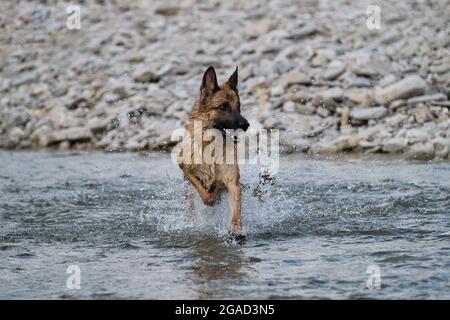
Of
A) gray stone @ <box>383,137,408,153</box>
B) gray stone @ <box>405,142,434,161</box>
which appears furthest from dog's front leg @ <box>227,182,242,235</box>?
gray stone @ <box>383,137,408,153</box>

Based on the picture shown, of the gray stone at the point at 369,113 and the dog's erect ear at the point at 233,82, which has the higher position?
the dog's erect ear at the point at 233,82

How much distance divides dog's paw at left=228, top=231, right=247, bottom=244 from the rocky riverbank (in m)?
4.90

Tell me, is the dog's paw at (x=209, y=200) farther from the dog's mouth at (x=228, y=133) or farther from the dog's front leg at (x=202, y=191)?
the dog's mouth at (x=228, y=133)

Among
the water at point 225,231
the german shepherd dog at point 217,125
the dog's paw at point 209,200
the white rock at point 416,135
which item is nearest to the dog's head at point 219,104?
the german shepherd dog at point 217,125

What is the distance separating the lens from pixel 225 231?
794 centimetres

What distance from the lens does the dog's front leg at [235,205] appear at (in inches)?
299

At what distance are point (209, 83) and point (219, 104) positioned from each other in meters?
0.22

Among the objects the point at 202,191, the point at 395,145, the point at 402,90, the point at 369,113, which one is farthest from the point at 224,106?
the point at 402,90

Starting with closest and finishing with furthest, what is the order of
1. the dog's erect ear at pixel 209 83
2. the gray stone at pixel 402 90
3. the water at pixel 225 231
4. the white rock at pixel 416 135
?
the water at pixel 225 231, the dog's erect ear at pixel 209 83, the white rock at pixel 416 135, the gray stone at pixel 402 90

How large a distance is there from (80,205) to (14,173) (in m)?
2.85

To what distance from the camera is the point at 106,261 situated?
6785 millimetres

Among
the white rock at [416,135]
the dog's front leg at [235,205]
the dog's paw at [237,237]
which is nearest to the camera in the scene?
the dog's paw at [237,237]

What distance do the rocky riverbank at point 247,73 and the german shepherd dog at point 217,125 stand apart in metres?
4.49
